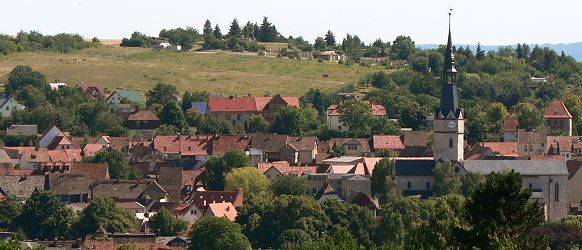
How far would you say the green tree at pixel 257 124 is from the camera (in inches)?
4980

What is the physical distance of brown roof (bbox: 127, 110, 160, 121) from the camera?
427 feet

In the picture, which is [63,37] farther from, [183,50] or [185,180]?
[185,180]

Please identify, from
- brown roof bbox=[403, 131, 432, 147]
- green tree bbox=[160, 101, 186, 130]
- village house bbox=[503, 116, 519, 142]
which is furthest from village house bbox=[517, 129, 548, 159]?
green tree bbox=[160, 101, 186, 130]

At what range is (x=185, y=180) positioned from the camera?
106438 mm

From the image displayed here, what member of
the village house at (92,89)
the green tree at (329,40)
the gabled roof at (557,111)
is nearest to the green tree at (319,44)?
the green tree at (329,40)

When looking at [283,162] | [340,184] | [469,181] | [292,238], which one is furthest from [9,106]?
[292,238]

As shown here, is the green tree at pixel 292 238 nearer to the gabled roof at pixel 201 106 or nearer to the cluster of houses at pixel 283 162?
the cluster of houses at pixel 283 162

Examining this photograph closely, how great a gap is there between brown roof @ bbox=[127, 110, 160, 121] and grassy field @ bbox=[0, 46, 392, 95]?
63.4 ft

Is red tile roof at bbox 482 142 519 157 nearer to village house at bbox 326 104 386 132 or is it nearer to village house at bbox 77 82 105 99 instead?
village house at bbox 326 104 386 132

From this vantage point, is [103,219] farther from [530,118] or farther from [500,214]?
[500,214]

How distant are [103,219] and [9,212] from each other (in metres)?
5.07

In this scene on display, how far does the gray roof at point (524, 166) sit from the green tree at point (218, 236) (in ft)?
56.8

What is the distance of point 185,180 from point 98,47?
75430 mm

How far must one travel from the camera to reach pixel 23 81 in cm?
14650
